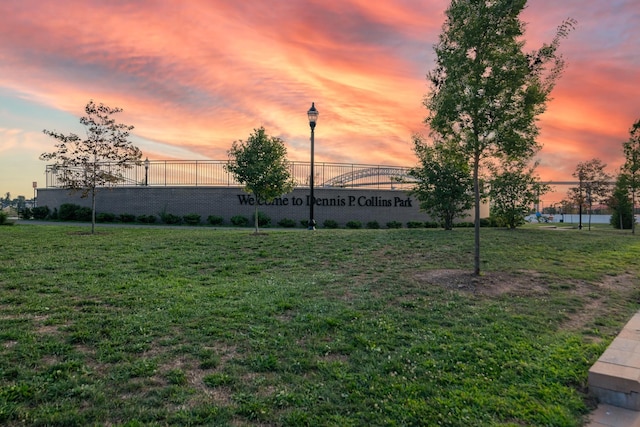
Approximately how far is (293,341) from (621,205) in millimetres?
33122

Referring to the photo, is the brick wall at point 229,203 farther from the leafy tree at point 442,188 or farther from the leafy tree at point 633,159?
the leafy tree at point 633,159

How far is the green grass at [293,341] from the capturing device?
352cm

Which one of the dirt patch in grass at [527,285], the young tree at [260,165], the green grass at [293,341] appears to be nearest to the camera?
the green grass at [293,341]

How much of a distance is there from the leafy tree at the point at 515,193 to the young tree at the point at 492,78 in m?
12.9

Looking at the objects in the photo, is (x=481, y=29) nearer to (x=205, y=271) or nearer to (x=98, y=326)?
(x=205, y=271)

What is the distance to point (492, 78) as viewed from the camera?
8961mm

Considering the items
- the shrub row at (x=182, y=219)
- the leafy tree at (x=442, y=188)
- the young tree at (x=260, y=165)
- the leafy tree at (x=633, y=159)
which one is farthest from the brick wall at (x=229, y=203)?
the leafy tree at (x=633, y=159)

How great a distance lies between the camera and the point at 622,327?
627 cm

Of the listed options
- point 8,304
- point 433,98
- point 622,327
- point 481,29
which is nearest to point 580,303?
point 622,327

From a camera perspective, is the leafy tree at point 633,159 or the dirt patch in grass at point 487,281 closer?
the dirt patch in grass at point 487,281

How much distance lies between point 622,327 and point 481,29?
265 inches

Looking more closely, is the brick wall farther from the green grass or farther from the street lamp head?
the green grass

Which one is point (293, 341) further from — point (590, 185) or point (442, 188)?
point (590, 185)

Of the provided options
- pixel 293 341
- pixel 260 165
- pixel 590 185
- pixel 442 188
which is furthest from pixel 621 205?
pixel 293 341
